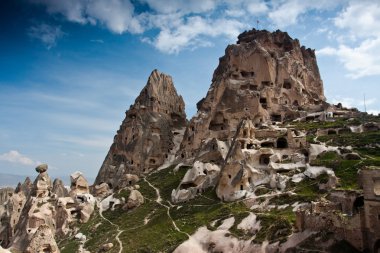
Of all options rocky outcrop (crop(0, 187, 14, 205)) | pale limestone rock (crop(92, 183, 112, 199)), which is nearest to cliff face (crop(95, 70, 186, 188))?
pale limestone rock (crop(92, 183, 112, 199))

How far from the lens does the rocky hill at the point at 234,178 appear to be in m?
38.6

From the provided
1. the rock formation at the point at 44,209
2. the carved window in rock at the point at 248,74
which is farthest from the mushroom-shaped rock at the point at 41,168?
the carved window in rock at the point at 248,74

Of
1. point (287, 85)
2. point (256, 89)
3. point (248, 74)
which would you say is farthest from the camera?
point (287, 85)

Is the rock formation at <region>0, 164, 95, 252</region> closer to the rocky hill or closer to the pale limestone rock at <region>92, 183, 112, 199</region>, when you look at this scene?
the rocky hill

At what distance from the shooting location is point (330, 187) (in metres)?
47.1

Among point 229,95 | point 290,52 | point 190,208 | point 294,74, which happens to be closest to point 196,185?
point 190,208

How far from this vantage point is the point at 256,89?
314 feet

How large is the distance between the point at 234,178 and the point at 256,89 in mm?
43576

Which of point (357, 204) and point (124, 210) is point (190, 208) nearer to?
point (124, 210)

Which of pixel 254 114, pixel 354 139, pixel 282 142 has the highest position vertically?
pixel 254 114

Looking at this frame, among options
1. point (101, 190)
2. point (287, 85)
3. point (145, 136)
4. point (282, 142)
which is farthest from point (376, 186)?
point (287, 85)

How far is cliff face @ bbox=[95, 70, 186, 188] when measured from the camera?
90312 mm

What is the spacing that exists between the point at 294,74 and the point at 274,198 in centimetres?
6160

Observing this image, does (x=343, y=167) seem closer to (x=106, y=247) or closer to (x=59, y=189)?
(x=106, y=247)
